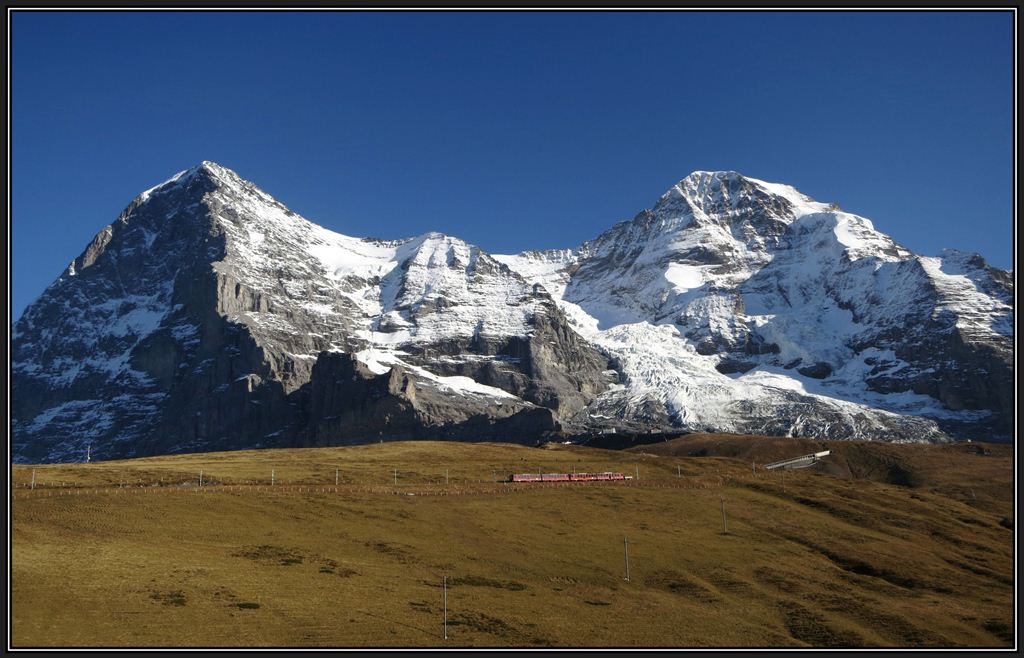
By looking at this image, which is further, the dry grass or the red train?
the red train

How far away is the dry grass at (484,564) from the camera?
267ft

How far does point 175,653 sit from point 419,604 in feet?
77.9

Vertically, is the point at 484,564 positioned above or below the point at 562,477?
below

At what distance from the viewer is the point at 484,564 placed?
10669 cm

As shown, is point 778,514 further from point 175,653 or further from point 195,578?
point 175,653

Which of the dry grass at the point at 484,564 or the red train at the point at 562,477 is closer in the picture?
the dry grass at the point at 484,564

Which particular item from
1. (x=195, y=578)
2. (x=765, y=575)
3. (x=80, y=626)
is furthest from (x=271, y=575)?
(x=765, y=575)

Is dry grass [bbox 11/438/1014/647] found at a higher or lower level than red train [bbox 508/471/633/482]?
lower

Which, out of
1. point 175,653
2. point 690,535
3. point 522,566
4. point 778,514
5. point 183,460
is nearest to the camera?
point 175,653

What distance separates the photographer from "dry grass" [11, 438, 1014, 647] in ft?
267

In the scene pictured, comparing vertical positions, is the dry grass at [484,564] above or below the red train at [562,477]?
below

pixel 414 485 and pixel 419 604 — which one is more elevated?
pixel 414 485

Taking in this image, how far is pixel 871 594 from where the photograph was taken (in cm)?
10850

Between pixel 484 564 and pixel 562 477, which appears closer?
pixel 484 564
